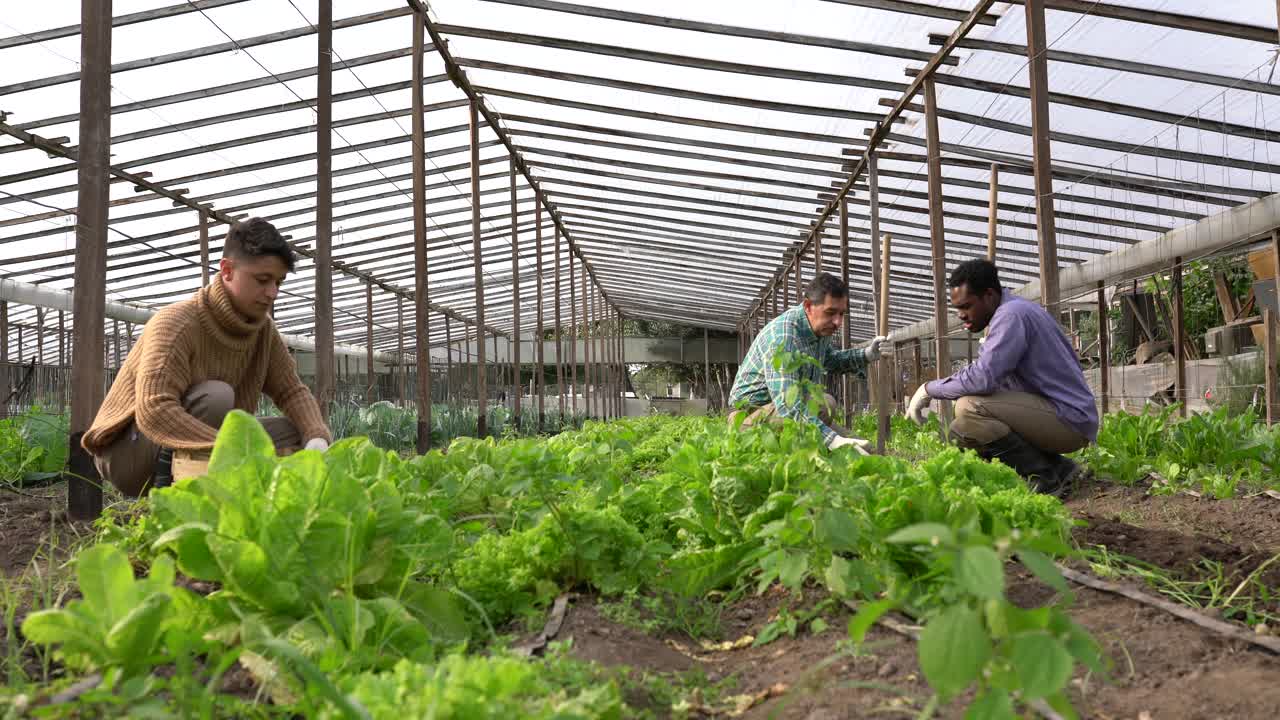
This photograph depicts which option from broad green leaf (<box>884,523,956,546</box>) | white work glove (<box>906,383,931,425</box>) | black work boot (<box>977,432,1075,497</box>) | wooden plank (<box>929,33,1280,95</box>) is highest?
wooden plank (<box>929,33,1280,95</box>)

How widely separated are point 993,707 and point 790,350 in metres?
4.20

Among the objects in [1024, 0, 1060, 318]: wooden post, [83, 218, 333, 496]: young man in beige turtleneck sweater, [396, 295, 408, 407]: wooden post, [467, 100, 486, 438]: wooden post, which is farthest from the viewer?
[396, 295, 408, 407]: wooden post

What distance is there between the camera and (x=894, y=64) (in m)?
7.96

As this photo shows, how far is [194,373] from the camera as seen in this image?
341 cm

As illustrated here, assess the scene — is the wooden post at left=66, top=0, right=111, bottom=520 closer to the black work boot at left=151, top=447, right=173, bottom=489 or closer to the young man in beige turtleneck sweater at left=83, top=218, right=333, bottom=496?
the young man in beige turtleneck sweater at left=83, top=218, right=333, bottom=496

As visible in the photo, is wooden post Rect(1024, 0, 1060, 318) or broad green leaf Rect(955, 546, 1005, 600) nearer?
broad green leaf Rect(955, 546, 1005, 600)

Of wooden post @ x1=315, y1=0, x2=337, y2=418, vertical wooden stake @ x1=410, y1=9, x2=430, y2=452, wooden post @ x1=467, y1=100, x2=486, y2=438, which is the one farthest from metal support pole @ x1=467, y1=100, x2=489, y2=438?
wooden post @ x1=315, y1=0, x2=337, y2=418

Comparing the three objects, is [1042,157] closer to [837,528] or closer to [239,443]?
[837,528]

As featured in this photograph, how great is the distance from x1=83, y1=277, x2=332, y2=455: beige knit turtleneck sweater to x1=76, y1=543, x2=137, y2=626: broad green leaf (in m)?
1.46

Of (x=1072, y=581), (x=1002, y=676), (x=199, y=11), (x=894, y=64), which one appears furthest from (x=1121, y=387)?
(x=1002, y=676)

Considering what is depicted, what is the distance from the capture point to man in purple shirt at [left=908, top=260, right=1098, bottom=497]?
4.65 m

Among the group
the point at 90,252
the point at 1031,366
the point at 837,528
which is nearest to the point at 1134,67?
the point at 1031,366

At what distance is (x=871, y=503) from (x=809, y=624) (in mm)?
411

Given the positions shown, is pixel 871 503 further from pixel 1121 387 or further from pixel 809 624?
pixel 1121 387
